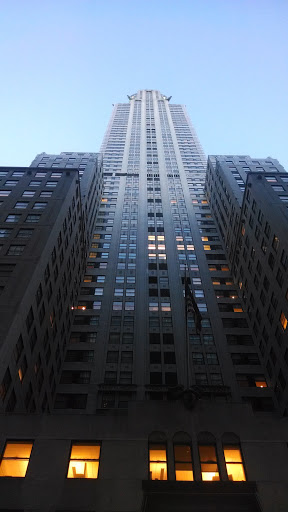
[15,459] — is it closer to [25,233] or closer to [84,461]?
[84,461]

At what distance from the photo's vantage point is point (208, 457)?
22453 mm

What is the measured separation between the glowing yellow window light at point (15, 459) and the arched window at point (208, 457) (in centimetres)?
1037

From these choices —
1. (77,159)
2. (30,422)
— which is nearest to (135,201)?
(77,159)

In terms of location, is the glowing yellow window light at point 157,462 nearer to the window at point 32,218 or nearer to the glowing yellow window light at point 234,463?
the glowing yellow window light at point 234,463

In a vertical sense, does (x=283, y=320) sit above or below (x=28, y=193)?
below

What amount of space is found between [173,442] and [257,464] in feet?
16.6

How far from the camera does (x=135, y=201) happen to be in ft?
303

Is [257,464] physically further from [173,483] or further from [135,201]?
[135,201]

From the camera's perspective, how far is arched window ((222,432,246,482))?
2159 cm

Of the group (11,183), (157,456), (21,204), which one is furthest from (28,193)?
(157,456)

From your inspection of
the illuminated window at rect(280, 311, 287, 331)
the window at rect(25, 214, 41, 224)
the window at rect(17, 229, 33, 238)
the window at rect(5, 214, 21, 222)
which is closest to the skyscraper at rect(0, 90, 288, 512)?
the illuminated window at rect(280, 311, 287, 331)

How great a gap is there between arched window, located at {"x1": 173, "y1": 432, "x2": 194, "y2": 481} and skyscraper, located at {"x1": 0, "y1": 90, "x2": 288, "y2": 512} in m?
0.06

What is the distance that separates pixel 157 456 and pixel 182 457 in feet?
4.96

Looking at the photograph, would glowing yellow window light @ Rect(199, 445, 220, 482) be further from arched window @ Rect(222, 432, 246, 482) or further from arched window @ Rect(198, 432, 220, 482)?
arched window @ Rect(222, 432, 246, 482)
